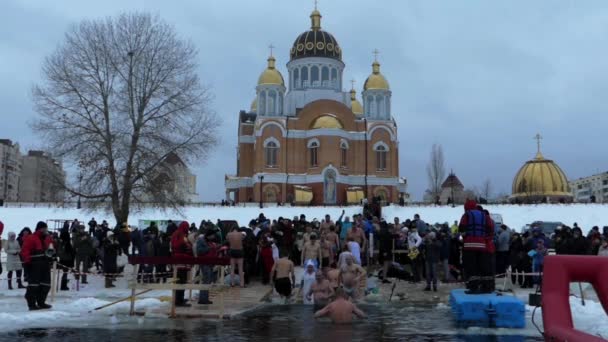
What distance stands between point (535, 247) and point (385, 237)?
3947 millimetres

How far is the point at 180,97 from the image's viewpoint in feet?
80.1

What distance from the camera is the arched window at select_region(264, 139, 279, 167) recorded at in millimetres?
56844

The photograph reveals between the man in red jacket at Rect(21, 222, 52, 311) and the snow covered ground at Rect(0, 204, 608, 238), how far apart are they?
78.7 feet

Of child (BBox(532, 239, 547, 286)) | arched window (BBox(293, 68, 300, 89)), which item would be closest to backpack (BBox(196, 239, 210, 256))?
child (BBox(532, 239, 547, 286))

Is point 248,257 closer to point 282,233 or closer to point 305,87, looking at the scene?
point 282,233

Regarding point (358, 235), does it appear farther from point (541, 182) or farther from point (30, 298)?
point (541, 182)

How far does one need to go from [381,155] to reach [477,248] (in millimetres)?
48562

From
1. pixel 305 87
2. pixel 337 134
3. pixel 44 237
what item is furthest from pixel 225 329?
pixel 305 87

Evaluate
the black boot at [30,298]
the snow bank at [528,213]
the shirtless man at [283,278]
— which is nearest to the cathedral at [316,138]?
the snow bank at [528,213]

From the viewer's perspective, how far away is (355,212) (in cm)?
4112

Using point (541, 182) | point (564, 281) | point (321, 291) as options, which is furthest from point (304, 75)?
point (564, 281)

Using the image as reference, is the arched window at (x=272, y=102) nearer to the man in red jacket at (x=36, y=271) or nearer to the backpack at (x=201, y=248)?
the backpack at (x=201, y=248)

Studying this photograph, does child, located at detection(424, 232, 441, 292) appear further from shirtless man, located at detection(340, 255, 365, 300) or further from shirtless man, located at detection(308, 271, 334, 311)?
shirtless man, located at detection(308, 271, 334, 311)

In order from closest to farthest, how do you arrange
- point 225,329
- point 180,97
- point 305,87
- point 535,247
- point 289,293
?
point 225,329 → point 289,293 → point 535,247 → point 180,97 → point 305,87
